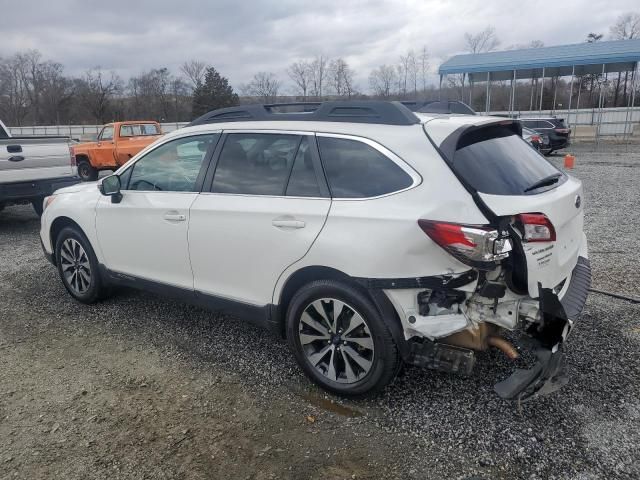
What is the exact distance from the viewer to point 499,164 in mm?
3049

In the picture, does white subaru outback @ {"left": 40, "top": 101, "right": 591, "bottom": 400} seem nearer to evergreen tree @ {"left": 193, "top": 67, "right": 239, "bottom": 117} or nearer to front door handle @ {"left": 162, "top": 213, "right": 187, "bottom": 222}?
front door handle @ {"left": 162, "top": 213, "right": 187, "bottom": 222}

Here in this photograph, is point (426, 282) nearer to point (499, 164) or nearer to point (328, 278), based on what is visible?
point (328, 278)

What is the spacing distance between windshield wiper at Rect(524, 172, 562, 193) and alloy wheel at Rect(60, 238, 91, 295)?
12.9ft

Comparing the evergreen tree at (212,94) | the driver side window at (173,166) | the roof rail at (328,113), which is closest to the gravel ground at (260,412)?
the driver side window at (173,166)

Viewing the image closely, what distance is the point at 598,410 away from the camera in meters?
3.08

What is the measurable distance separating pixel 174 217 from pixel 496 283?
7.95ft

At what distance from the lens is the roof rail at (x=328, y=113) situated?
3188 mm

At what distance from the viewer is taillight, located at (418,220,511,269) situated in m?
2.64

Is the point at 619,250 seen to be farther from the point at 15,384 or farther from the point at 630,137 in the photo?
the point at 630,137

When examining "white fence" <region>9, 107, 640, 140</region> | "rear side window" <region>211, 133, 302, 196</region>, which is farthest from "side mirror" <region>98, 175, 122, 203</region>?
"white fence" <region>9, 107, 640, 140</region>

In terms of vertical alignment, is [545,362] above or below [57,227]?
below

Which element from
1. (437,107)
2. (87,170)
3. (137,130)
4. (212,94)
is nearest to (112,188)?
(437,107)

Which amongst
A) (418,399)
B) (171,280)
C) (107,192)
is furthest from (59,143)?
(418,399)

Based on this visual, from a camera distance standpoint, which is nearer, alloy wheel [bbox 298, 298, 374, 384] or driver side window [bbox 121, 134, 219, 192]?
alloy wheel [bbox 298, 298, 374, 384]
